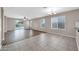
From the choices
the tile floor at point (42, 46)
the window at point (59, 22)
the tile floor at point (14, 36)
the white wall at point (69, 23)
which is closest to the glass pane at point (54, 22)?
the window at point (59, 22)

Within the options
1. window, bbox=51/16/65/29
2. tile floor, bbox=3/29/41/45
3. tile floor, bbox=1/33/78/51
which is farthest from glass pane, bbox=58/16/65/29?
tile floor, bbox=1/33/78/51

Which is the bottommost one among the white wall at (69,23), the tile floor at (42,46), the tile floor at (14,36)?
the tile floor at (42,46)

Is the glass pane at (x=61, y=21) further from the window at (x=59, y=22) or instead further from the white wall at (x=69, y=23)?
the white wall at (x=69, y=23)

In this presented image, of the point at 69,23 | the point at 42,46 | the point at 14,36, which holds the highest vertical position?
the point at 69,23

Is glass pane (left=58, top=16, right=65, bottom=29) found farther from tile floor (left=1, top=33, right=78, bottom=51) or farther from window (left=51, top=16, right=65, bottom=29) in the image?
tile floor (left=1, top=33, right=78, bottom=51)

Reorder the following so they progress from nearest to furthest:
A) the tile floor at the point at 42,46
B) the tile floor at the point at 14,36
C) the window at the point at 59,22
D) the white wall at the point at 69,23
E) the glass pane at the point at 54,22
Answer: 1. the tile floor at the point at 42,46
2. the tile floor at the point at 14,36
3. the white wall at the point at 69,23
4. the window at the point at 59,22
5. the glass pane at the point at 54,22

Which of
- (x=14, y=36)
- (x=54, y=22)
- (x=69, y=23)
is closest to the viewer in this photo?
(x=14, y=36)

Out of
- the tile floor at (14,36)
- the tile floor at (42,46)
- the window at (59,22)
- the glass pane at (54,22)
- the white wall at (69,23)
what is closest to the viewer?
the tile floor at (42,46)

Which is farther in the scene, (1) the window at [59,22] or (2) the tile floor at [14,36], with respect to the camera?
(1) the window at [59,22]

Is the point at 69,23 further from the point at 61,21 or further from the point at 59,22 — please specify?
the point at 59,22

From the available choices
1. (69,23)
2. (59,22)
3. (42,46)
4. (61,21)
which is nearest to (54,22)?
(59,22)
